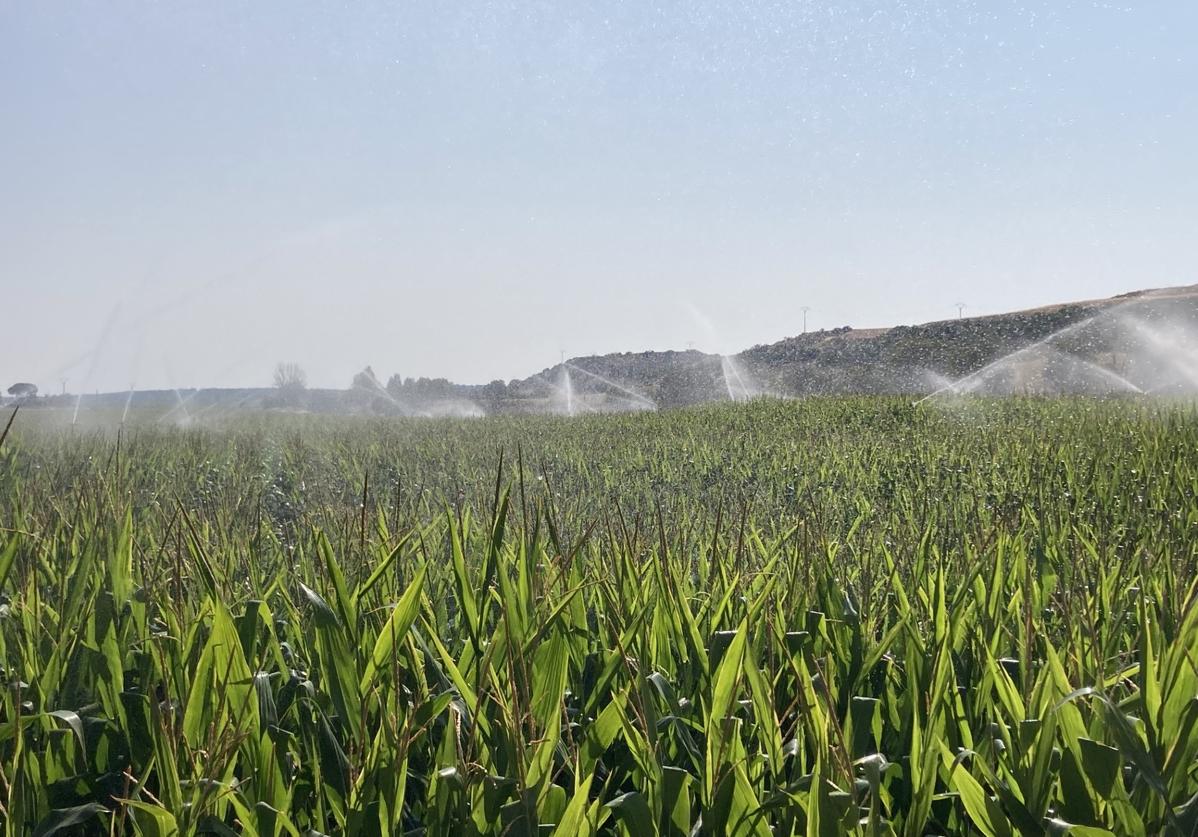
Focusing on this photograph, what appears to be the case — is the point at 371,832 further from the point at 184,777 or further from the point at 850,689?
the point at 850,689

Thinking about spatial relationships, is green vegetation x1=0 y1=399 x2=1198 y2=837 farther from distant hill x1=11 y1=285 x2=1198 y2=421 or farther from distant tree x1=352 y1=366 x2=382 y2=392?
distant tree x1=352 y1=366 x2=382 y2=392

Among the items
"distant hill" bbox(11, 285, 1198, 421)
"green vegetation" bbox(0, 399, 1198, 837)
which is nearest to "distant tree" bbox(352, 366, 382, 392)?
"distant hill" bbox(11, 285, 1198, 421)

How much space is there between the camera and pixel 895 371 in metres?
46.8

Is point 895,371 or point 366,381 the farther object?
point 366,381

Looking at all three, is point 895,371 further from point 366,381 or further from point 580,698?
point 580,698

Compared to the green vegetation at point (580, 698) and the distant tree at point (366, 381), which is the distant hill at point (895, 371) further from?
the green vegetation at point (580, 698)

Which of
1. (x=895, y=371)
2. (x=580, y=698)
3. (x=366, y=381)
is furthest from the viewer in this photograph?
(x=366, y=381)

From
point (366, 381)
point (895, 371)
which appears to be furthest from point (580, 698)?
point (366, 381)

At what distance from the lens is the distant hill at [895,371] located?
36938 mm

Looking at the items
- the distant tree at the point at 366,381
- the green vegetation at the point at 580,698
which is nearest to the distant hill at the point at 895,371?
Result: the distant tree at the point at 366,381

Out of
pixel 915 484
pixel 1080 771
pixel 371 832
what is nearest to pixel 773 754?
pixel 1080 771

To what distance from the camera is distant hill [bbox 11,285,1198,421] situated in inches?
1454

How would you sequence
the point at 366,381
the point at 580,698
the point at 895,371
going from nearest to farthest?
the point at 580,698, the point at 895,371, the point at 366,381

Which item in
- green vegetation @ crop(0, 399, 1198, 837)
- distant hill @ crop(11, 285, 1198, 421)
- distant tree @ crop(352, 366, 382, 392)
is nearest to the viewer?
green vegetation @ crop(0, 399, 1198, 837)
